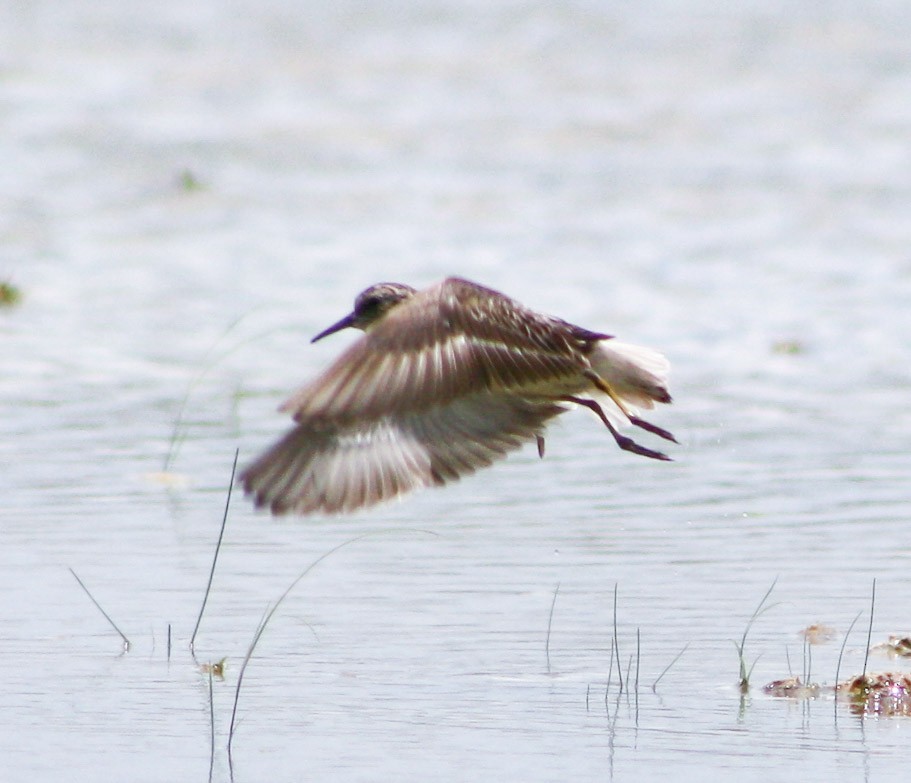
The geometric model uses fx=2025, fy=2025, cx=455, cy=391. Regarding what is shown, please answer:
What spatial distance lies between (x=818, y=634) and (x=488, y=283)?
6.21 metres

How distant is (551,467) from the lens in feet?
26.9

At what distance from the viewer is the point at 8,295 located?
11.2 meters

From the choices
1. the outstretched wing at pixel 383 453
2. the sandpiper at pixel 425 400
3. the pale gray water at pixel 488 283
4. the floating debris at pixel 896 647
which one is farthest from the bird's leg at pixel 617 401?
the floating debris at pixel 896 647

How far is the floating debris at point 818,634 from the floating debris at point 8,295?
629 cm

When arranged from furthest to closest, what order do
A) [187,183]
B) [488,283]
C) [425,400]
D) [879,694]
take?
[187,183]
[488,283]
[879,694]
[425,400]

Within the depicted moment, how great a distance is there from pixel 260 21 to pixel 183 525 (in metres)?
12.9

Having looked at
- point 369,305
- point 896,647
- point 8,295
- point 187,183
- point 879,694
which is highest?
point 187,183

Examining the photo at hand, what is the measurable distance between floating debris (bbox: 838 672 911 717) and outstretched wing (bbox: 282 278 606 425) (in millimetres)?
1208

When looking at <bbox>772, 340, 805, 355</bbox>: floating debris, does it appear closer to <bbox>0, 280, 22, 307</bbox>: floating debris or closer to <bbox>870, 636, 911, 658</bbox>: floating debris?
<bbox>0, 280, 22, 307</bbox>: floating debris

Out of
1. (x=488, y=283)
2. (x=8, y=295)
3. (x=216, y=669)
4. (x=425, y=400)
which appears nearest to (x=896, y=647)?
(x=425, y=400)

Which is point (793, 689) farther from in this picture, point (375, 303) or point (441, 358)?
point (375, 303)

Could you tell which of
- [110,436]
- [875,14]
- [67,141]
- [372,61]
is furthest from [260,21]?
[110,436]

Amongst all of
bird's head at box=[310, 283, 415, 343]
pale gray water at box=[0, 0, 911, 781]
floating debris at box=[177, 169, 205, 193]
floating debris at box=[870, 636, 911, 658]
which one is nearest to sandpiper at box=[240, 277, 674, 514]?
pale gray water at box=[0, 0, 911, 781]

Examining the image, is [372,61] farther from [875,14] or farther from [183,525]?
[183,525]
